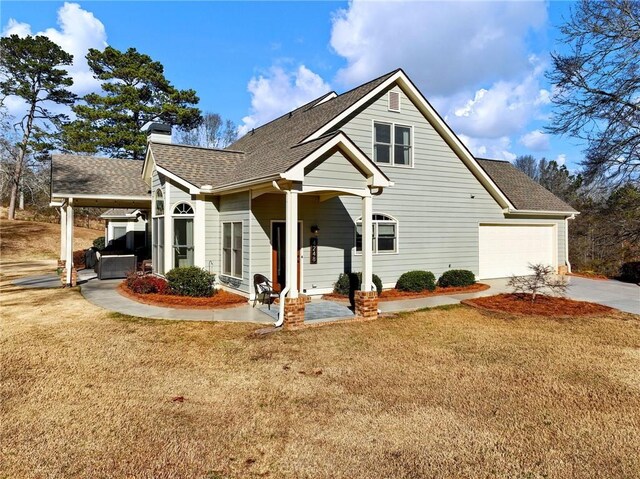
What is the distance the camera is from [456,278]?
552 inches

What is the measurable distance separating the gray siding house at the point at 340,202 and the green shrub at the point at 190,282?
2.30 feet

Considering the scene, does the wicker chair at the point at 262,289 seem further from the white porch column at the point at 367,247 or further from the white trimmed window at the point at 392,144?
the white trimmed window at the point at 392,144

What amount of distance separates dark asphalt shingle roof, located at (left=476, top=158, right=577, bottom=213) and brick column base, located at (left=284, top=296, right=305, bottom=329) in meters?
11.3

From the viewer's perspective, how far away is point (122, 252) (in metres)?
19.9

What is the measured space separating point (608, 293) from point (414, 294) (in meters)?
6.65

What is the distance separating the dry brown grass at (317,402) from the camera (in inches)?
148

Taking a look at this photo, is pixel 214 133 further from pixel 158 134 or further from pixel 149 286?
pixel 149 286

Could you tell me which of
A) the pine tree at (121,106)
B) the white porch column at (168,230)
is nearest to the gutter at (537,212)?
the white porch column at (168,230)

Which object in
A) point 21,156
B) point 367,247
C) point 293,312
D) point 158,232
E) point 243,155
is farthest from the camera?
point 21,156

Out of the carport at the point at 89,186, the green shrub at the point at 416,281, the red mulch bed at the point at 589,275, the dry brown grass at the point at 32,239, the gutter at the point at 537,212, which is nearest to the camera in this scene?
the green shrub at the point at 416,281

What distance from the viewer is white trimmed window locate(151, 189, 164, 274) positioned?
13.3 meters

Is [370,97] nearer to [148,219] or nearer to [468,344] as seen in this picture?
[468,344]

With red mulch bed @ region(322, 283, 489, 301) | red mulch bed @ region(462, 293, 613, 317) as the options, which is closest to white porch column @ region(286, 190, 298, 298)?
red mulch bed @ region(322, 283, 489, 301)

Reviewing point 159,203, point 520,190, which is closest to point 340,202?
point 159,203
